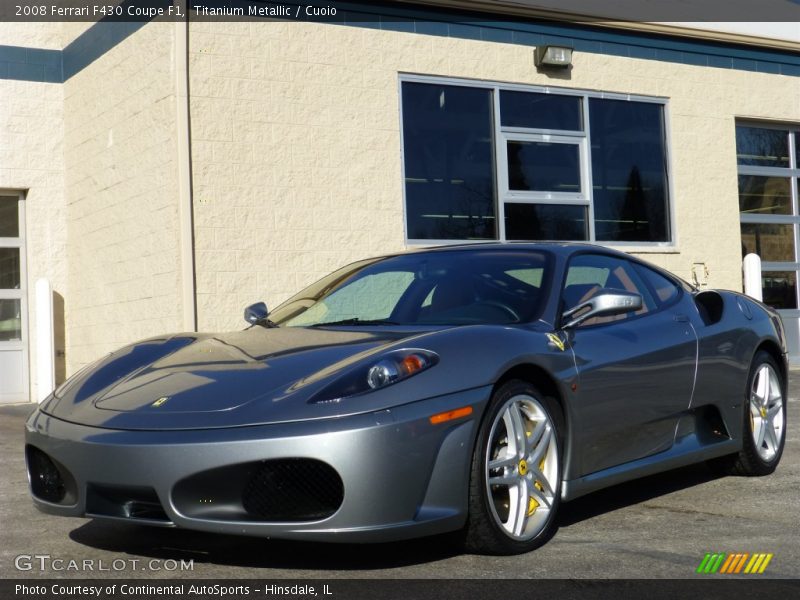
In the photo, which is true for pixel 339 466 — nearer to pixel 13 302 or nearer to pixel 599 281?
pixel 599 281

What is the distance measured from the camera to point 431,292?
16.0 feet

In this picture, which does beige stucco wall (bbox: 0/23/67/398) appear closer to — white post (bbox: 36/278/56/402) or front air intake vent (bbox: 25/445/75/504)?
white post (bbox: 36/278/56/402)

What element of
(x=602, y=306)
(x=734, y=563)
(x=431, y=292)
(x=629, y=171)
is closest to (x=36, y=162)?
(x=629, y=171)

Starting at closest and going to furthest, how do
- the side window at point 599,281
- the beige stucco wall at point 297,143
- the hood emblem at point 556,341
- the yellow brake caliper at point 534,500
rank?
the yellow brake caliper at point 534,500
the hood emblem at point 556,341
the side window at point 599,281
the beige stucco wall at point 297,143

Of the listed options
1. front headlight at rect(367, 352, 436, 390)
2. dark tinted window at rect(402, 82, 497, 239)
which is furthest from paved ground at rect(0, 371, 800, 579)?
dark tinted window at rect(402, 82, 497, 239)

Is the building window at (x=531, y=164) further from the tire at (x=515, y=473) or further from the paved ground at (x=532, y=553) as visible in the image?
the tire at (x=515, y=473)

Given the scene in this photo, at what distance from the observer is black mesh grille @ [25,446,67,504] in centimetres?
405

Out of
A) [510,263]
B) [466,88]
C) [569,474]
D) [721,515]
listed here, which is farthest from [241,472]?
[466,88]

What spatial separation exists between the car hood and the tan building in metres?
4.59

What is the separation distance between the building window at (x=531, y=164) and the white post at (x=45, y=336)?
361cm

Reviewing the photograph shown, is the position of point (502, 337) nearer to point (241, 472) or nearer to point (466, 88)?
point (241, 472)

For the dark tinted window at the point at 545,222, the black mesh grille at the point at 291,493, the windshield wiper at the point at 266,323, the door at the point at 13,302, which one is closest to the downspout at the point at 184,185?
the door at the point at 13,302

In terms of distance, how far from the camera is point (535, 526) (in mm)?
4133

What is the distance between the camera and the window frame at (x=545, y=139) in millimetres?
10562
